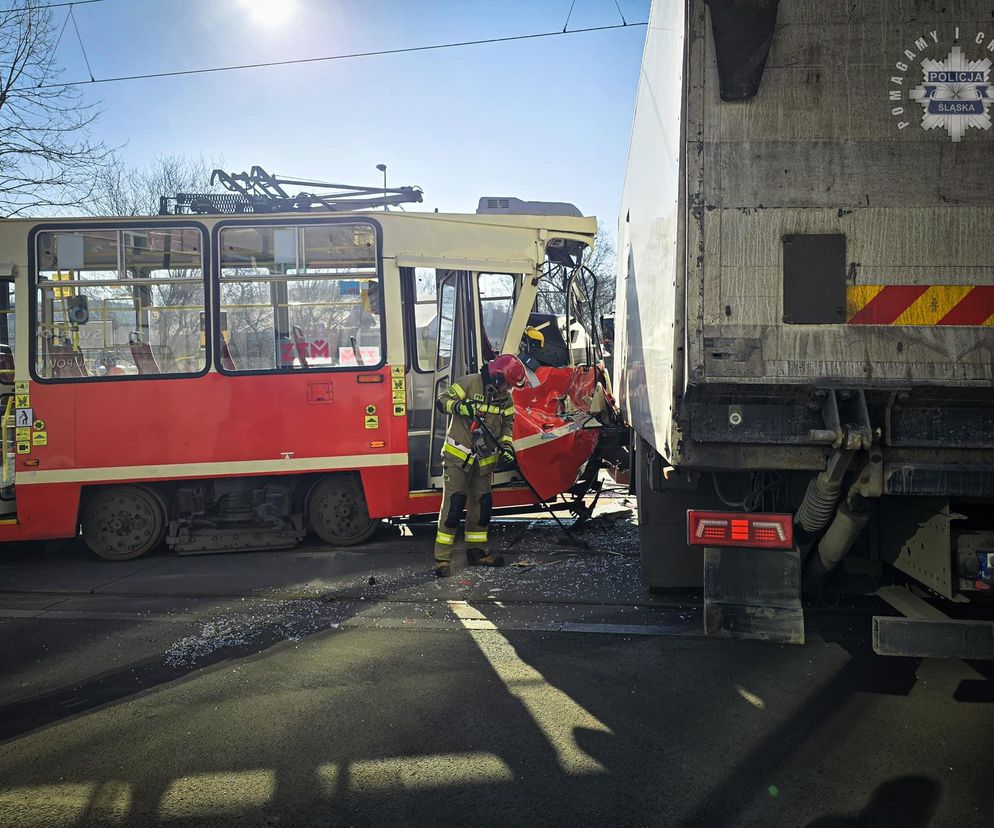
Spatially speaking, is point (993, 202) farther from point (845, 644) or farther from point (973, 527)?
point (845, 644)

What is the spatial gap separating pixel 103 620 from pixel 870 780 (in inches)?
196

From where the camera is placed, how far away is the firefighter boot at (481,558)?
6.42m

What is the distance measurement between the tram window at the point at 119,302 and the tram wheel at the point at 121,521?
1180 millimetres

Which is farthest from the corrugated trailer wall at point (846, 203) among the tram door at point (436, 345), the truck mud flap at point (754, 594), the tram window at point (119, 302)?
the tram window at point (119, 302)

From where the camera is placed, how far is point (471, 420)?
20.6 ft

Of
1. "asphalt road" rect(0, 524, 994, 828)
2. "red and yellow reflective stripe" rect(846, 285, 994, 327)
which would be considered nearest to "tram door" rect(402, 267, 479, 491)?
"asphalt road" rect(0, 524, 994, 828)

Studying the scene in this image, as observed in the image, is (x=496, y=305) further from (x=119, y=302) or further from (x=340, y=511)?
(x=119, y=302)

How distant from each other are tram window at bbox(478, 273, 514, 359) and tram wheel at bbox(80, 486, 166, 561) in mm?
3704

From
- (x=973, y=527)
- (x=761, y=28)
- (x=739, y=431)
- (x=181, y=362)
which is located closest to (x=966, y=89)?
(x=761, y=28)

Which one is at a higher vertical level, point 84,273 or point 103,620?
point 84,273

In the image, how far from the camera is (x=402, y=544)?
741 centimetres

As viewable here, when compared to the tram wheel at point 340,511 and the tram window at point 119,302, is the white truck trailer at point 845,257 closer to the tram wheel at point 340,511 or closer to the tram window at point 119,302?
the tram wheel at point 340,511

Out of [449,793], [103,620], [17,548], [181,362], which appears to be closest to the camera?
[449,793]

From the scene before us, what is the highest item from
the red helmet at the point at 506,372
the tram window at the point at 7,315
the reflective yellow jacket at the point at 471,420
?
the tram window at the point at 7,315
